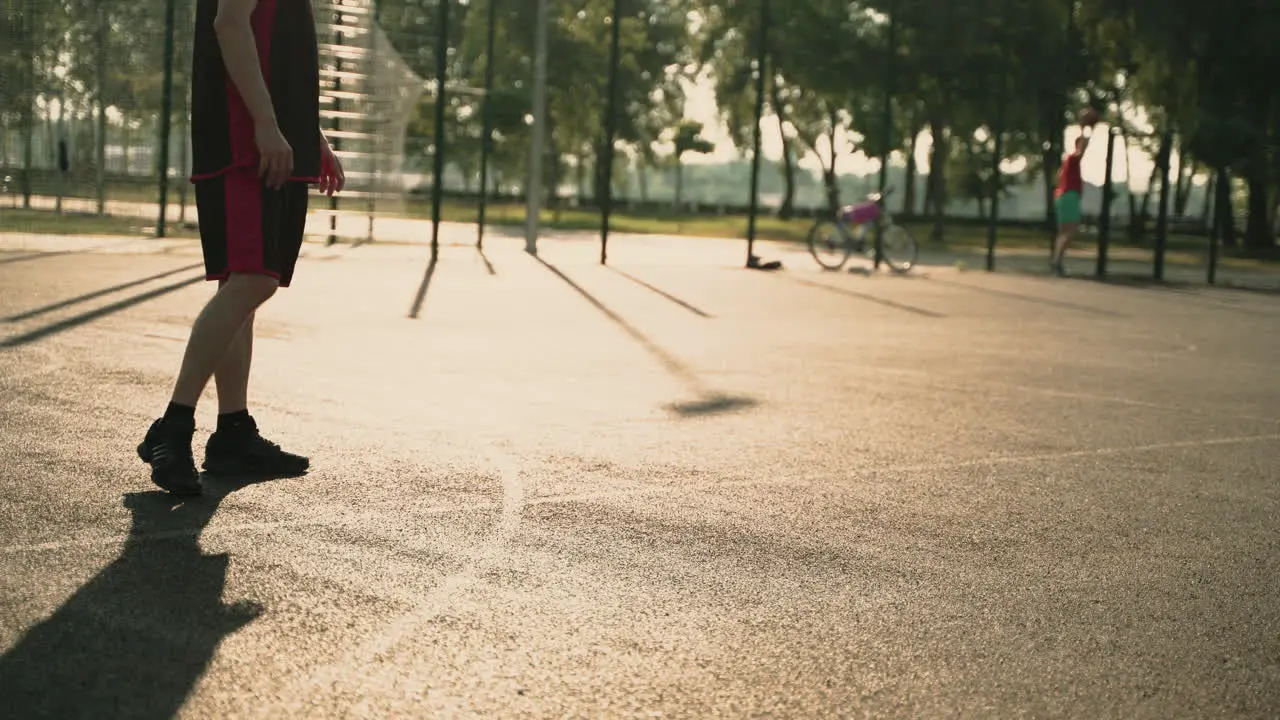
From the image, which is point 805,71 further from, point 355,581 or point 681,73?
point 355,581

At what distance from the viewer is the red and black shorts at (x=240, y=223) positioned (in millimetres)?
4773

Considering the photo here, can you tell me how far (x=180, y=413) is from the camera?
4797 millimetres

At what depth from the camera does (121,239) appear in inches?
774

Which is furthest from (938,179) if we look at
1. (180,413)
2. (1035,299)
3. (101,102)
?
(180,413)

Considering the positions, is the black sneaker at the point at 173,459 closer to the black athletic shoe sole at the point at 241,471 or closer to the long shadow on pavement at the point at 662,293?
the black athletic shoe sole at the point at 241,471

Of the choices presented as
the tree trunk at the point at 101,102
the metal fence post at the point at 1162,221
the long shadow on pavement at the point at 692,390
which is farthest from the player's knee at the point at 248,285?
the metal fence post at the point at 1162,221

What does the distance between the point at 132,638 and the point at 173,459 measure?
152 cm

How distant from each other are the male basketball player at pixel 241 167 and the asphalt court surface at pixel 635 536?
346 mm

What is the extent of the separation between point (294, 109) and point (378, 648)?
2.23 metres

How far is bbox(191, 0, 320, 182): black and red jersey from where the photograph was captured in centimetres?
477

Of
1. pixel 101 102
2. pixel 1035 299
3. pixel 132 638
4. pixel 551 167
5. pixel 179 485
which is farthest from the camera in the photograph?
pixel 551 167

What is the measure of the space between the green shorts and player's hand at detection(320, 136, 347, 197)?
1725cm

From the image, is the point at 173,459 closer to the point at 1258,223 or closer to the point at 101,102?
the point at 101,102

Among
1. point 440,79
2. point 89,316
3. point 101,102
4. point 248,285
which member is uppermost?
point 440,79
